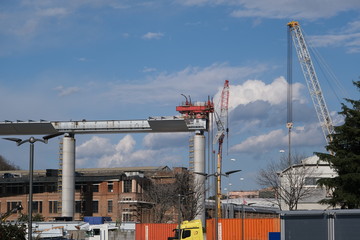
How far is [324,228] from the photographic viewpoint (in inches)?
947

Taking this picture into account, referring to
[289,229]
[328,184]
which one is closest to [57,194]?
[328,184]

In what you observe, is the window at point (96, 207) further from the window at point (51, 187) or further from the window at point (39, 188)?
the window at point (39, 188)

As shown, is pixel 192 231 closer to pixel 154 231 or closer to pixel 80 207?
pixel 154 231

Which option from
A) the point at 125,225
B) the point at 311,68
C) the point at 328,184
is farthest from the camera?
the point at 311,68

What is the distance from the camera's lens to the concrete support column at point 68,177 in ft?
320

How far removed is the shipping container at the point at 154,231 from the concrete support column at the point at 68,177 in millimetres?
31754

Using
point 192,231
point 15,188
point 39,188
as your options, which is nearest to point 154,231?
point 192,231

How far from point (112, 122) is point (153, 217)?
1659cm

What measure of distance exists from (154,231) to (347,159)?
28.2m

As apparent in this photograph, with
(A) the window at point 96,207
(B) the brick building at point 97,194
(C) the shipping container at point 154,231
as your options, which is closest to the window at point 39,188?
(B) the brick building at point 97,194

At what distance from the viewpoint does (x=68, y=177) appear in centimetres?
9831

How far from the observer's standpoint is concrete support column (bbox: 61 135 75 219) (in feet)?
320

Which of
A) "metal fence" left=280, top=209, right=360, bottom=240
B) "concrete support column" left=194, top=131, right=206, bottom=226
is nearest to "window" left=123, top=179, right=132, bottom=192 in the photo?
"concrete support column" left=194, top=131, right=206, bottom=226

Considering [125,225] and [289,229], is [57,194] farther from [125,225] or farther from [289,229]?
[289,229]
